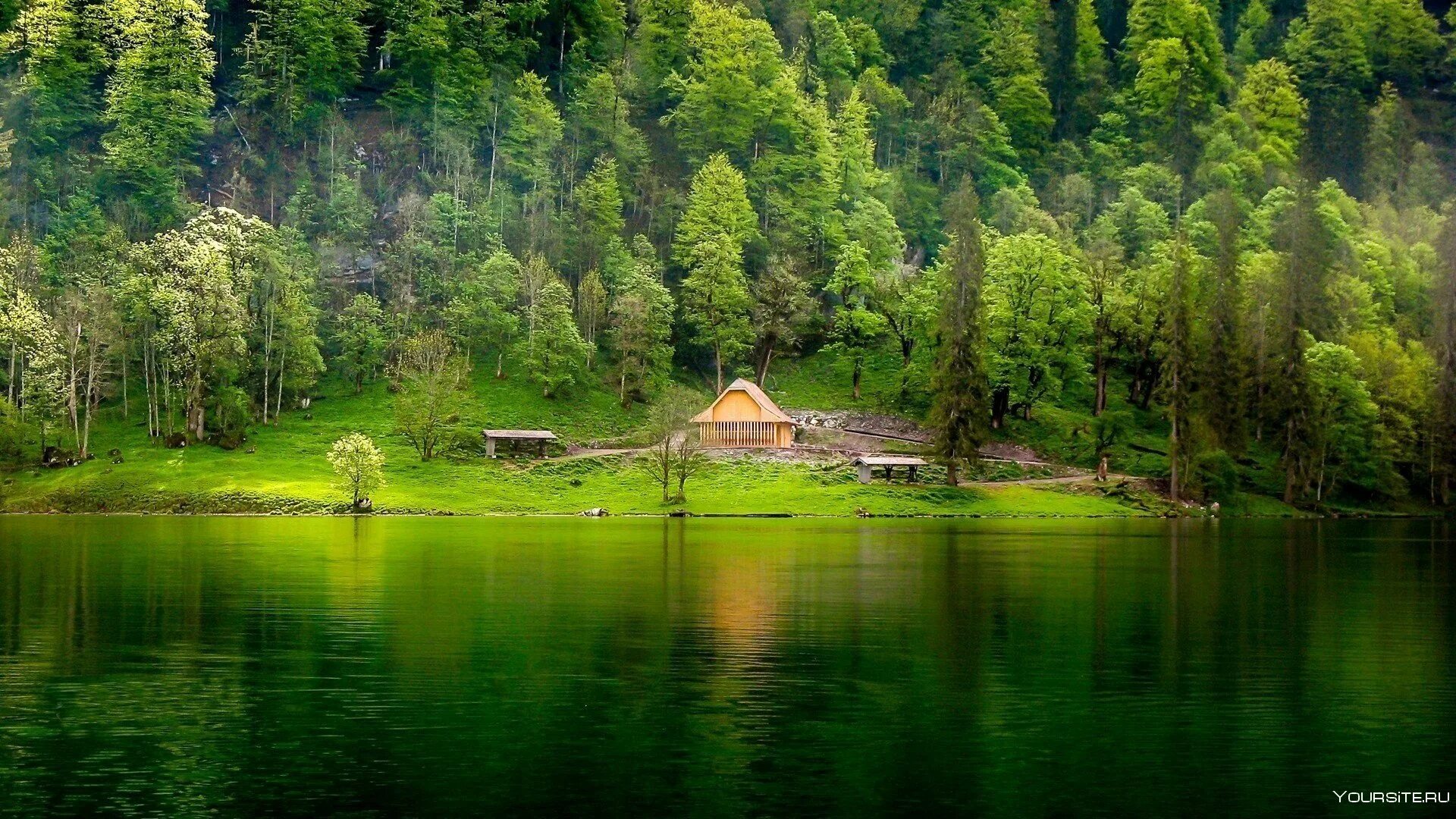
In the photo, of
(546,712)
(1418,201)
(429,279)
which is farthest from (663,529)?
(1418,201)

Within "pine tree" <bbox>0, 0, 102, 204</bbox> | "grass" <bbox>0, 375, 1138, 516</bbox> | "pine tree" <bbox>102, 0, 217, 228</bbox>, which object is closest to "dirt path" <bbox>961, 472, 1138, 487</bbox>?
"grass" <bbox>0, 375, 1138, 516</bbox>

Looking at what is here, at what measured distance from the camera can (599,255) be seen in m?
162

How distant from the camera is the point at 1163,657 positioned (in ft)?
143

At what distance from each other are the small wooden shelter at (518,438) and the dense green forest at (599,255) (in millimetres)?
4859

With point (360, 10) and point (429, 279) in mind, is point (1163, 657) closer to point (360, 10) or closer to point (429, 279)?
point (429, 279)

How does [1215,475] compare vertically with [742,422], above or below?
below

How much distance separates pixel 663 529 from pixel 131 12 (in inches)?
3657

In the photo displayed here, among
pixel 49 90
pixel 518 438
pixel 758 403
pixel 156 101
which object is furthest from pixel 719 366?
pixel 49 90

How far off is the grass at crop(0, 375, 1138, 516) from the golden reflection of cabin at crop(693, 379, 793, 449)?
15.7ft

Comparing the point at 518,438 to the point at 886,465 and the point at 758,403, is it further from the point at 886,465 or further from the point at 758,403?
the point at 886,465

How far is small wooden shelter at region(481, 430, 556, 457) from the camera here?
423ft

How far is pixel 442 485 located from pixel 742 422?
2661cm

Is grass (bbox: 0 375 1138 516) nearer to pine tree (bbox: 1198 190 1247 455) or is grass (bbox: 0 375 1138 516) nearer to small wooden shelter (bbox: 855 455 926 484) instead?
small wooden shelter (bbox: 855 455 926 484)

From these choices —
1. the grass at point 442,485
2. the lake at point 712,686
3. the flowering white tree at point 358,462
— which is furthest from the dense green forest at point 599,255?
the lake at point 712,686
